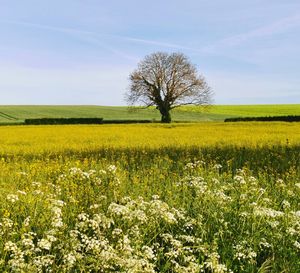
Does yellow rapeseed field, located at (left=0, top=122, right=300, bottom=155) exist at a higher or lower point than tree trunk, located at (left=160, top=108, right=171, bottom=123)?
lower

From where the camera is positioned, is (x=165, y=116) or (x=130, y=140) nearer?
(x=130, y=140)

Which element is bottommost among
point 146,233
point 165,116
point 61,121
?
point 61,121

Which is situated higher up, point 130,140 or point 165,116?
point 165,116

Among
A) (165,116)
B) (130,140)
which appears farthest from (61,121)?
(130,140)

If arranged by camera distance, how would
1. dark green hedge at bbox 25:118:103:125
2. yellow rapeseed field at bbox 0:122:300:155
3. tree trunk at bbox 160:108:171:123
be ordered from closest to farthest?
yellow rapeseed field at bbox 0:122:300:155, dark green hedge at bbox 25:118:103:125, tree trunk at bbox 160:108:171:123

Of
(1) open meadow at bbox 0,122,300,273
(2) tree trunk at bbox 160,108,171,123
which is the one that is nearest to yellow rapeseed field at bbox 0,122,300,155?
(1) open meadow at bbox 0,122,300,273

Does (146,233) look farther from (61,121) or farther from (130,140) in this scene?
(61,121)

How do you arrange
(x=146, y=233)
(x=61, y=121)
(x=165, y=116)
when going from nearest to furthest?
(x=146, y=233) < (x=61, y=121) < (x=165, y=116)

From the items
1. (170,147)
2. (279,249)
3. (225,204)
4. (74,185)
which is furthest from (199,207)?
(170,147)

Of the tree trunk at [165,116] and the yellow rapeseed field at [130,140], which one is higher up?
the tree trunk at [165,116]

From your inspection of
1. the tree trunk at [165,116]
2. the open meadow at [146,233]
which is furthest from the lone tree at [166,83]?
the open meadow at [146,233]

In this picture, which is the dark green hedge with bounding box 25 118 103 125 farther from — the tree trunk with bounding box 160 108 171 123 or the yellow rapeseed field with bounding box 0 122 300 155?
the yellow rapeseed field with bounding box 0 122 300 155

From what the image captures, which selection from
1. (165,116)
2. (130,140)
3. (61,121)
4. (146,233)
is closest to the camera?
(146,233)

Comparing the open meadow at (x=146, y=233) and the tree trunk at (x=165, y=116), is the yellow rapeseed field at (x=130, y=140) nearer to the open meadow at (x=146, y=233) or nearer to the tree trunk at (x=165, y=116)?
the open meadow at (x=146, y=233)
